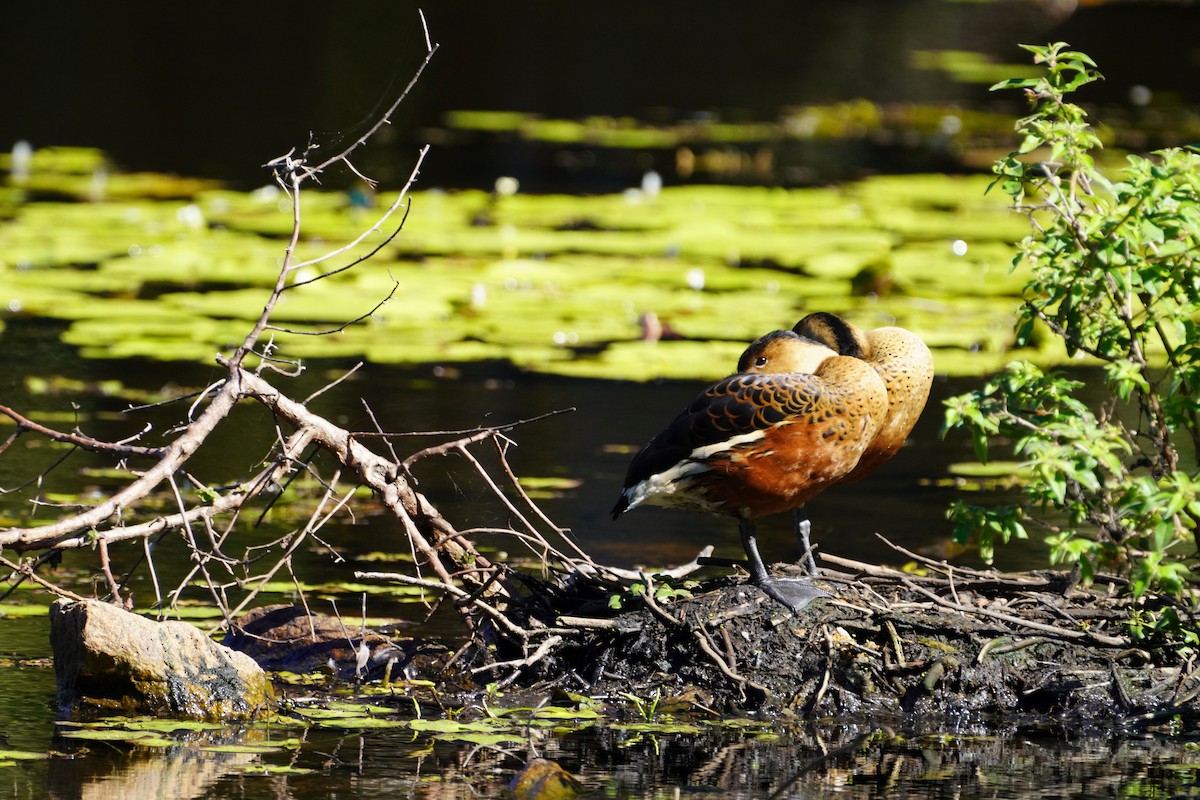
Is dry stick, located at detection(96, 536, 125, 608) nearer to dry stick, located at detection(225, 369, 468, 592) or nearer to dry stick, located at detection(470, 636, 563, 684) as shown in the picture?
dry stick, located at detection(225, 369, 468, 592)

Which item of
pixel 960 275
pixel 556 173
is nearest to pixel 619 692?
pixel 960 275

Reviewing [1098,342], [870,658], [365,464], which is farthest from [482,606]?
[1098,342]

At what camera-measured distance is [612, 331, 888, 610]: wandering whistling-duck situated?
5.26 m

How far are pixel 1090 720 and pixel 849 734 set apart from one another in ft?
2.33

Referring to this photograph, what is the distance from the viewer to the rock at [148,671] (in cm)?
491

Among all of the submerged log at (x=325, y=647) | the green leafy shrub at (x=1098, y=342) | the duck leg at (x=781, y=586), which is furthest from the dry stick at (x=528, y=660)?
the green leafy shrub at (x=1098, y=342)

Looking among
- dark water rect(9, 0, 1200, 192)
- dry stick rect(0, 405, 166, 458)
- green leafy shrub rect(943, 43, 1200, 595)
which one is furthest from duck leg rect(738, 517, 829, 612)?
dark water rect(9, 0, 1200, 192)

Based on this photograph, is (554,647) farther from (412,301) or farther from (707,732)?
(412,301)

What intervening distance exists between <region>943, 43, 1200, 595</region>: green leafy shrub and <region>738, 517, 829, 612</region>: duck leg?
0.61 m

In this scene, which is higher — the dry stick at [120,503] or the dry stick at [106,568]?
the dry stick at [120,503]

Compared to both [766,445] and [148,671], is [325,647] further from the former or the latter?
[766,445]

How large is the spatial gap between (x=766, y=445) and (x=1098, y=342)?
3.19 feet

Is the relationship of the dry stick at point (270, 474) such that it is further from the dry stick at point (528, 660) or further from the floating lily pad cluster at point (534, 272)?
the floating lily pad cluster at point (534, 272)

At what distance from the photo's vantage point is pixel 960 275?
11617 millimetres
